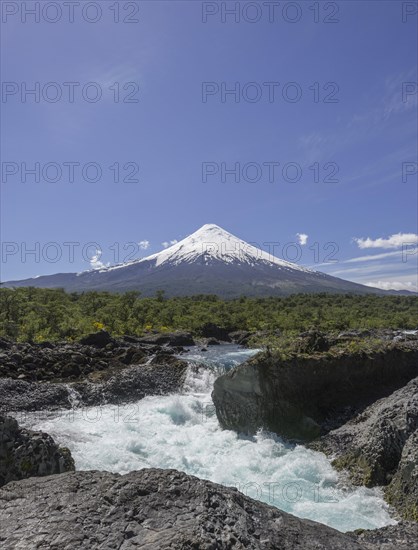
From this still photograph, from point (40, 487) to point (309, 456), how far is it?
9280 millimetres

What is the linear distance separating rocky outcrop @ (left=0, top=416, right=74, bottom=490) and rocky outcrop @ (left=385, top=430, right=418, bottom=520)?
22.0 ft

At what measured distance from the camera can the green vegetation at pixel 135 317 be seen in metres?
39.3

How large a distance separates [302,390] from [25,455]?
986cm

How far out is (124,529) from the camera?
3760 mm

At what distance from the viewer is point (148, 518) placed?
3893 mm

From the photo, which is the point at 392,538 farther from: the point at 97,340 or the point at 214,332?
the point at 214,332

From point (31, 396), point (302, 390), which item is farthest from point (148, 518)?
point (31, 396)

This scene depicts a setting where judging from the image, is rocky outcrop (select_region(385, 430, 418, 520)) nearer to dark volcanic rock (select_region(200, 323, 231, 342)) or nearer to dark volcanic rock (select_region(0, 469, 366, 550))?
dark volcanic rock (select_region(0, 469, 366, 550))

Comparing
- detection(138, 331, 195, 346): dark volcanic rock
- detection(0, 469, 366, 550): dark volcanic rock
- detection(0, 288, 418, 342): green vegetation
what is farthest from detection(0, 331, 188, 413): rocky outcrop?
detection(0, 469, 366, 550): dark volcanic rock

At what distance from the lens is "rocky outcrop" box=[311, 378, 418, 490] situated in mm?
9016

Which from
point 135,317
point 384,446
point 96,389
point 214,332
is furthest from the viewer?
point 135,317

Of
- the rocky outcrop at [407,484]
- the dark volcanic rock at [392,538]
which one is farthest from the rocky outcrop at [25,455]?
the rocky outcrop at [407,484]

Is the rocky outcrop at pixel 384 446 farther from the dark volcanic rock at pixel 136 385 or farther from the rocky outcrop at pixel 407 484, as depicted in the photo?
the dark volcanic rock at pixel 136 385

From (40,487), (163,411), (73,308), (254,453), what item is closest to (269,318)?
(73,308)
